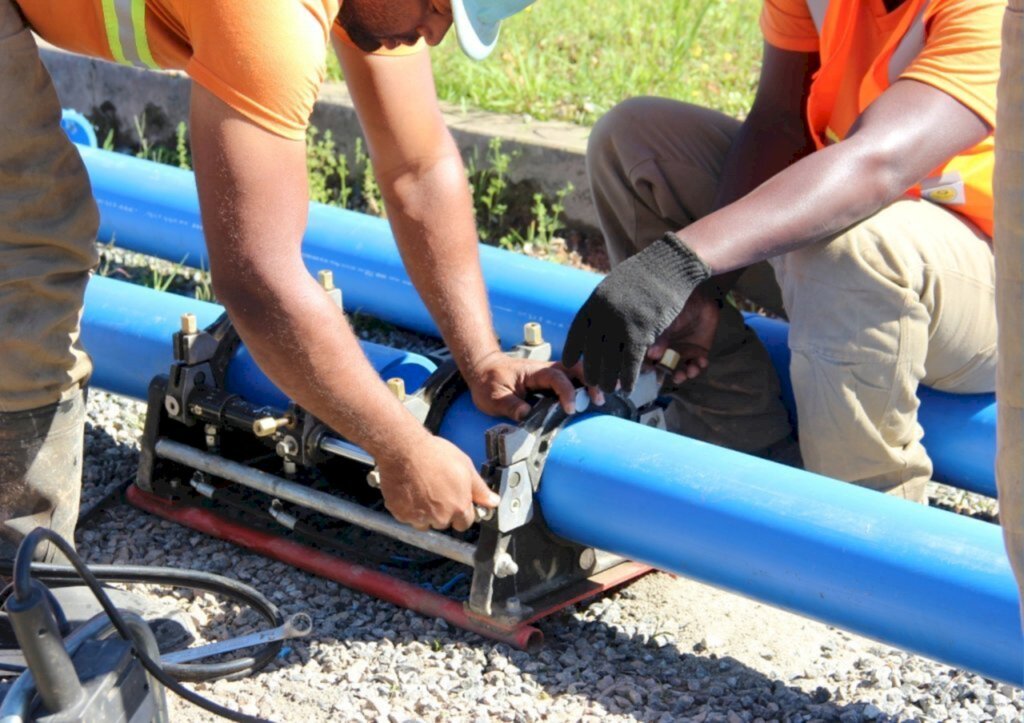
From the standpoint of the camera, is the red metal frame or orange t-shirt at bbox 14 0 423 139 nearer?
orange t-shirt at bbox 14 0 423 139

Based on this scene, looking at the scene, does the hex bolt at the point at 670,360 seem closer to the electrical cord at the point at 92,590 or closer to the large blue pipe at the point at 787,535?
the large blue pipe at the point at 787,535

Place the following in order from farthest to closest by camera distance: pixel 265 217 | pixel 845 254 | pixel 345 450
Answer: pixel 845 254
pixel 345 450
pixel 265 217

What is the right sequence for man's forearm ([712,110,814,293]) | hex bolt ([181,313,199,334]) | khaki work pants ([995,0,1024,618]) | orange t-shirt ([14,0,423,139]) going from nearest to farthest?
1. khaki work pants ([995,0,1024,618])
2. orange t-shirt ([14,0,423,139])
3. hex bolt ([181,313,199,334])
4. man's forearm ([712,110,814,293])

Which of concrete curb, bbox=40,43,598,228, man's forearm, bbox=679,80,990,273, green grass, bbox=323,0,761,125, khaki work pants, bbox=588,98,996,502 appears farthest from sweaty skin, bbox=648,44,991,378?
green grass, bbox=323,0,761,125

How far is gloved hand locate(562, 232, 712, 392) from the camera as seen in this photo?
8.63 ft

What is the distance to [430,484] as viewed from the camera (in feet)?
8.03

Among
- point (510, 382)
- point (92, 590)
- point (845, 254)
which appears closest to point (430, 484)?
point (510, 382)

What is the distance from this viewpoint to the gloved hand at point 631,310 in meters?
2.63

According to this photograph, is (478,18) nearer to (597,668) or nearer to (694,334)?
(694,334)

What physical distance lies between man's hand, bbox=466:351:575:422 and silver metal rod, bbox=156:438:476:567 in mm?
277

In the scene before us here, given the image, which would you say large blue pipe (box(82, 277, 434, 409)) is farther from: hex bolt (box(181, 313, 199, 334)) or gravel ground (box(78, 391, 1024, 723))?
gravel ground (box(78, 391, 1024, 723))

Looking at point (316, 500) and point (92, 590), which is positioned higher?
point (92, 590)

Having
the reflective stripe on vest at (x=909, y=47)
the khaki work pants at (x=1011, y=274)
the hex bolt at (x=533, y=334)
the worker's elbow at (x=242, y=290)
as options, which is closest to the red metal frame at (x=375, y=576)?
the hex bolt at (x=533, y=334)

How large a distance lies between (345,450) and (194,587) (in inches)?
15.8
